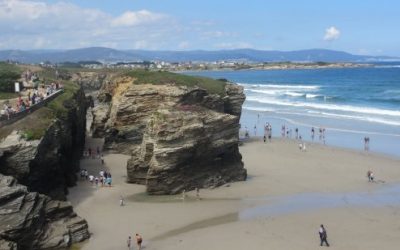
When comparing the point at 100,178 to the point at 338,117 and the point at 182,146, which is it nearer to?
the point at 182,146

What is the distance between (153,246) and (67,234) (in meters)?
3.56

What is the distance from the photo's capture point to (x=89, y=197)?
30516 mm

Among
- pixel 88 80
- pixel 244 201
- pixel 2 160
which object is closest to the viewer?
pixel 2 160

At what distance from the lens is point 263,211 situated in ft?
89.9

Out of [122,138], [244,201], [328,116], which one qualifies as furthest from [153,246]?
[328,116]

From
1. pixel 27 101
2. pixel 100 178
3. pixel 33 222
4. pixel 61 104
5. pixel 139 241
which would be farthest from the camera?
pixel 61 104

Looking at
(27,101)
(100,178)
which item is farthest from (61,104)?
(100,178)

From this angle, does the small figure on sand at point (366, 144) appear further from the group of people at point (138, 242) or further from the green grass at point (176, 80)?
the group of people at point (138, 242)

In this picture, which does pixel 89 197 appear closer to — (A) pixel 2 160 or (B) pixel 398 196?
(A) pixel 2 160

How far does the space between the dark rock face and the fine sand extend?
1356mm

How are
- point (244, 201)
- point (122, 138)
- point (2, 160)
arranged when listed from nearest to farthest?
point (2, 160) → point (244, 201) → point (122, 138)

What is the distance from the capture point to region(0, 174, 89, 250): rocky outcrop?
2092cm

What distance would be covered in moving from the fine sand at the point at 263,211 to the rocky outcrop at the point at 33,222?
0.93 meters

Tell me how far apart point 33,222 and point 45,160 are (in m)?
6.65
